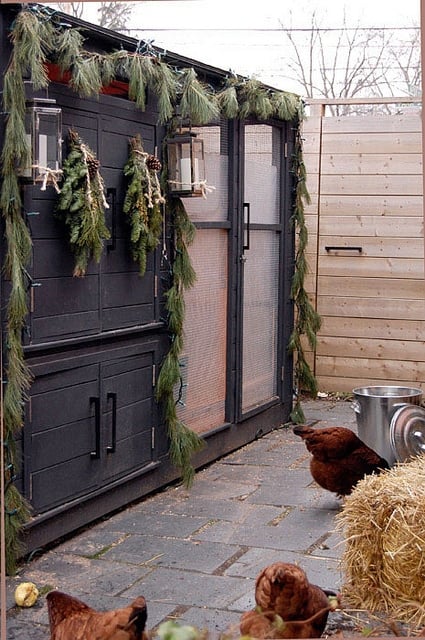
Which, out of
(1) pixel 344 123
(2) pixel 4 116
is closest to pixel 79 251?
(2) pixel 4 116

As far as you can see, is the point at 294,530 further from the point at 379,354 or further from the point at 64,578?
the point at 379,354

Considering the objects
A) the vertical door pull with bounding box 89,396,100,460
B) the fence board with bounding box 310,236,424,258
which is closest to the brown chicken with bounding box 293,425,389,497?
the vertical door pull with bounding box 89,396,100,460

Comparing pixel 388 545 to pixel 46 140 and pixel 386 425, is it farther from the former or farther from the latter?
pixel 46 140

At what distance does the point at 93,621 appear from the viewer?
87.1 inches

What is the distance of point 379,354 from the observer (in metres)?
6.28

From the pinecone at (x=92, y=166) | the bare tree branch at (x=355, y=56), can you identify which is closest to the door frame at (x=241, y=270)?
the pinecone at (x=92, y=166)

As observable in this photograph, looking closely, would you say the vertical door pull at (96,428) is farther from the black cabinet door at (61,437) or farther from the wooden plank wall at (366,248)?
the wooden plank wall at (366,248)

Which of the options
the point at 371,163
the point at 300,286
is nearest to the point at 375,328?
the point at 300,286

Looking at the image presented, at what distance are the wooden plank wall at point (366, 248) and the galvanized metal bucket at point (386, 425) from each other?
1.66 metres

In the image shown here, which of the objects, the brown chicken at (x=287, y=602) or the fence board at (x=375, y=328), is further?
the fence board at (x=375, y=328)

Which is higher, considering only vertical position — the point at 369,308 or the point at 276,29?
the point at 276,29

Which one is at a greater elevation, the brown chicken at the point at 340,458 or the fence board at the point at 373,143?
the fence board at the point at 373,143

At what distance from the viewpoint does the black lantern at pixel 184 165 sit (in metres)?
4.13

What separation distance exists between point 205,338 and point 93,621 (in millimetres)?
2587
